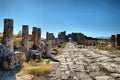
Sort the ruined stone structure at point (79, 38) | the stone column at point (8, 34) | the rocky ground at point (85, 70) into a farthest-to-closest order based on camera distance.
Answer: the ruined stone structure at point (79, 38) → the stone column at point (8, 34) → the rocky ground at point (85, 70)

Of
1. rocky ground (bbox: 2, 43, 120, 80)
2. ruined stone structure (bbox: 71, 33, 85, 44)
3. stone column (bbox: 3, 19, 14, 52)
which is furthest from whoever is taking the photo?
ruined stone structure (bbox: 71, 33, 85, 44)

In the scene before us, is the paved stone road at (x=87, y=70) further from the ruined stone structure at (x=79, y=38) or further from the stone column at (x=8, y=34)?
the ruined stone structure at (x=79, y=38)

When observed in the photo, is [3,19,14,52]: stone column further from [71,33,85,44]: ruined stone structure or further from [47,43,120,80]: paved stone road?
[71,33,85,44]: ruined stone structure

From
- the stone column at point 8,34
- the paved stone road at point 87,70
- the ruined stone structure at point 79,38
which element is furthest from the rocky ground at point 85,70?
the ruined stone structure at point 79,38

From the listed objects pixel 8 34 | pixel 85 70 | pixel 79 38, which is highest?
pixel 79 38

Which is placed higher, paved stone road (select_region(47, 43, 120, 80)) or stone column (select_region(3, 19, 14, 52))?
stone column (select_region(3, 19, 14, 52))

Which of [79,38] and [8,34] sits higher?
[79,38]

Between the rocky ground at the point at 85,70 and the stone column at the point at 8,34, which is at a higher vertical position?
the stone column at the point at 8,34

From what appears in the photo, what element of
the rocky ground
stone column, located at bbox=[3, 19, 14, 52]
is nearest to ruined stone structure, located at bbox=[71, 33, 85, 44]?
the rocky ground

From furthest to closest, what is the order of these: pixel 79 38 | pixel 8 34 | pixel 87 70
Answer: pixel 79 38, pixel 8 34, pixel 87 70

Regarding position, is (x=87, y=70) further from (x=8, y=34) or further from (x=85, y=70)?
(x=8, y=34)

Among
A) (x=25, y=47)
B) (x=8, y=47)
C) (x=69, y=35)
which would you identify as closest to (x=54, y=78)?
(x=8, y=47)

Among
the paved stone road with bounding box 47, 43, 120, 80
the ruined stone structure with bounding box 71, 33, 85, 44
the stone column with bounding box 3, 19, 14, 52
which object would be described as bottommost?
the paved stone road with bounding box 47, 43, 120, 80

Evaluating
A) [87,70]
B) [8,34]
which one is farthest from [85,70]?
[8,34]
